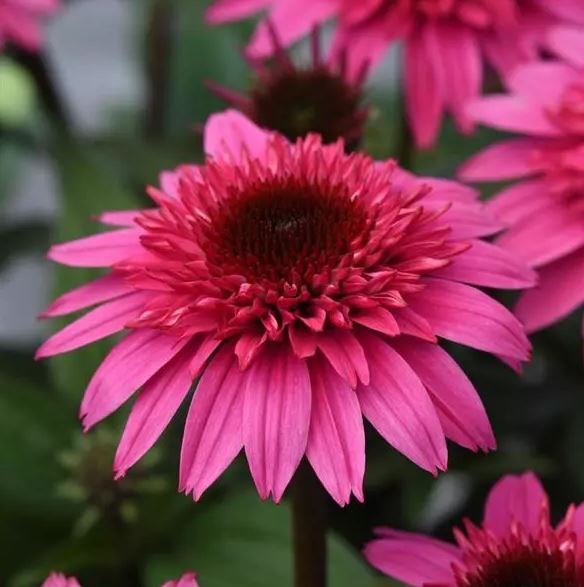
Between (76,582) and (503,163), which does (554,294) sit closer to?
(503,163)

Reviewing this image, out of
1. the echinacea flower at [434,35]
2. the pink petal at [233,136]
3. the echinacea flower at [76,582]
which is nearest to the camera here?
→ the echinacea flower at [76,582]

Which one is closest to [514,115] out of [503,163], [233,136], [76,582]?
[503,163]

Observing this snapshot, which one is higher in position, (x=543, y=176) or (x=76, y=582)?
(x=543, y=176)

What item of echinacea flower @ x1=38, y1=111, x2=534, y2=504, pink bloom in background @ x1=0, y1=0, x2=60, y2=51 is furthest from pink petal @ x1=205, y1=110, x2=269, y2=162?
pink bloom in background @ x1=0, y1=0, x2=60, y2=51

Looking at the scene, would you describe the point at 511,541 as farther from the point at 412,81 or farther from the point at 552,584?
the point at 412,81

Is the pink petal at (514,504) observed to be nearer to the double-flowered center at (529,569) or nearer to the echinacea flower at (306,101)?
the double-flowered center at (529,569)

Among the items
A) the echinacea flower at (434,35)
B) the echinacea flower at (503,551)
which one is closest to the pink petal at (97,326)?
the echinacea flower at (503,551)

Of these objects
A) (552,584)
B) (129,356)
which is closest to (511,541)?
(552,584)

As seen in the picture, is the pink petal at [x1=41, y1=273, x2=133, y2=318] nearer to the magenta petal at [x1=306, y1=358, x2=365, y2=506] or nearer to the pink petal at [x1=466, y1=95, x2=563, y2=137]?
the magenta petal at [x1=306, y1=358, x2=365, y2=506]
